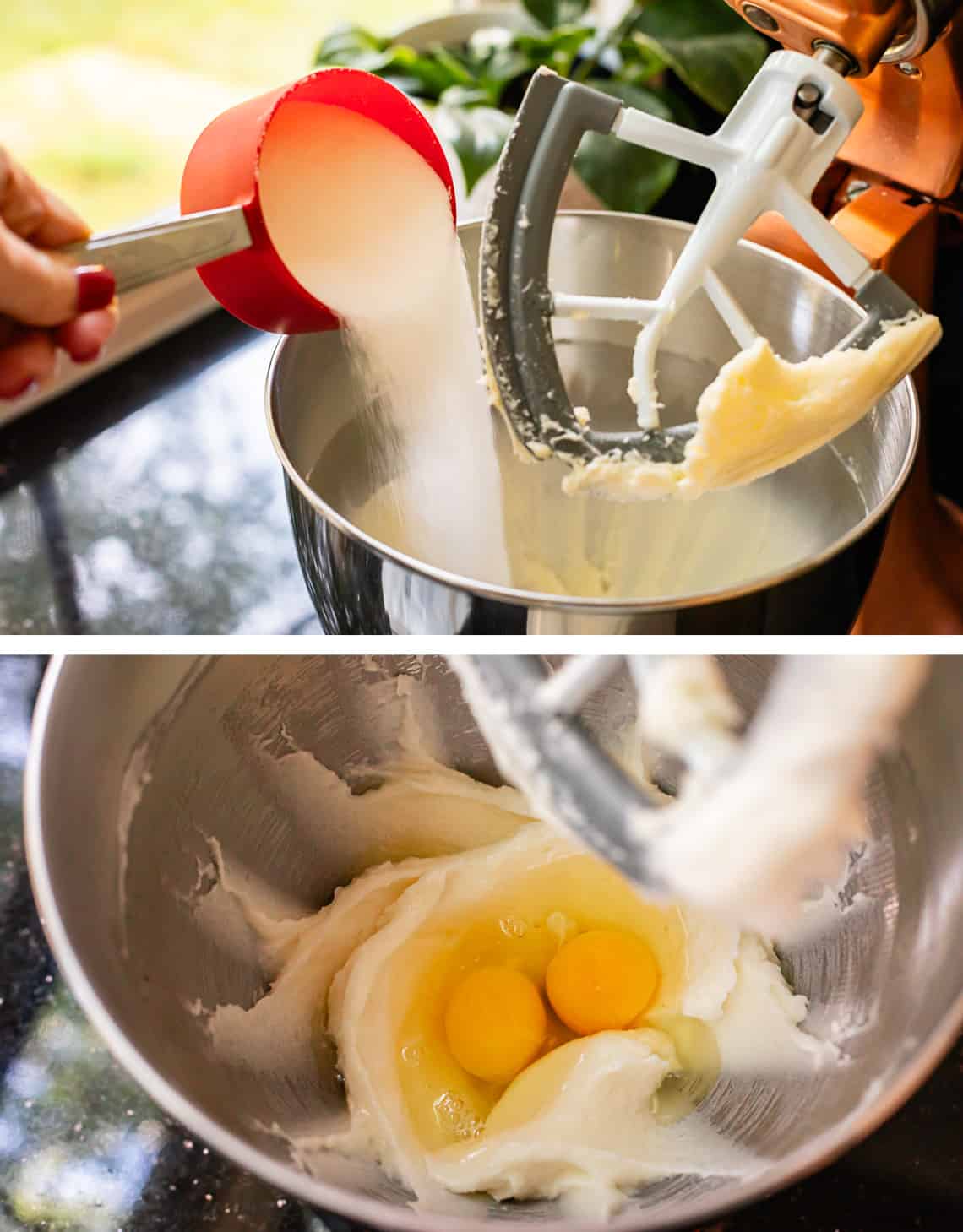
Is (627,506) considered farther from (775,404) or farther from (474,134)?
(474,134)

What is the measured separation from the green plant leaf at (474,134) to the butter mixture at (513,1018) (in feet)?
1.72

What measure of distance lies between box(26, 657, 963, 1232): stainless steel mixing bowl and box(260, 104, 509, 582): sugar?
127 mm

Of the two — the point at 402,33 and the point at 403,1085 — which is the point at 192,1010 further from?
the point at 402,33

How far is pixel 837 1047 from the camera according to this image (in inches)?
15.7

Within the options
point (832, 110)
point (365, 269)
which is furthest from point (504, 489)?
point (832, 110)

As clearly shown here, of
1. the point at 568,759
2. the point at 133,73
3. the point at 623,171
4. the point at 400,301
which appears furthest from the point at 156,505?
the point at 133,73

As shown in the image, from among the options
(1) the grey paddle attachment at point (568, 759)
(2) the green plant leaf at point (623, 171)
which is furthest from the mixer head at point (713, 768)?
(2) the green plant leaf at point (623, 171)

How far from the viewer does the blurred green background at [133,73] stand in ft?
3.54

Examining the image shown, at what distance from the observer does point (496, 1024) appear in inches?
17.0

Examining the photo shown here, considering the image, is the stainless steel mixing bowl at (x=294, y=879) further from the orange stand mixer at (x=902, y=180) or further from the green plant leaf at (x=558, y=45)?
the green plant leaf at (x=558, y=45)

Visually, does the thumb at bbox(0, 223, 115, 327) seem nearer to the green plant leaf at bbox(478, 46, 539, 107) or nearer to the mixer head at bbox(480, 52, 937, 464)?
the mixer head at bbox(480, 52, 937, 464)

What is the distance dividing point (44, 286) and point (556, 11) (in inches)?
30.2

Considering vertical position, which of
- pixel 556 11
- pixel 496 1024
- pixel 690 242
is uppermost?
pixel 690 242

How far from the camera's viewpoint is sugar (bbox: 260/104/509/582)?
0.51 metres
